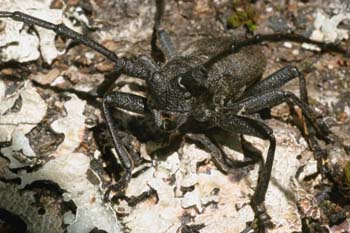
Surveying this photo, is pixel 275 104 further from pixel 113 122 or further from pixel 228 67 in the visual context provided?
pixel 113 122

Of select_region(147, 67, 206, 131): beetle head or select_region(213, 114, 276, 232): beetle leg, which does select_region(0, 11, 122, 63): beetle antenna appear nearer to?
select_region(147, 67, 206, 131): beetle head

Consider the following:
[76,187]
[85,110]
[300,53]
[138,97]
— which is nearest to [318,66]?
[300,53]

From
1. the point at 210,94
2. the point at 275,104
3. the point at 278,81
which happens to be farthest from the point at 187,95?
the point at 278,81

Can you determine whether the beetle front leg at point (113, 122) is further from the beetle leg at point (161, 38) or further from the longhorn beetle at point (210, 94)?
the beetle leg at point (161, 38)

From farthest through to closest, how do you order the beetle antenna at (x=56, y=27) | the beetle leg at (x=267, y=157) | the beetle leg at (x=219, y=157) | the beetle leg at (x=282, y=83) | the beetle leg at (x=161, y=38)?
the beetle leg at (x=161, y=38) < the beetle leg at (x=282, y=83) < the beetle leg at (x=219, y=157) < the beetle antenna at (x=56, y=27) < the beetle leg at (x=267, y=157)

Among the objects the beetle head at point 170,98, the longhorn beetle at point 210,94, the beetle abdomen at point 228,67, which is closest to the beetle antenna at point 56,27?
the longhorn beetle at point 210,94
